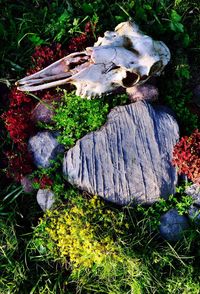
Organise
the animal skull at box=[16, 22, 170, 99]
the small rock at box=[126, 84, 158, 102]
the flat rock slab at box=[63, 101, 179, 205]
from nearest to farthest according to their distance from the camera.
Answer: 1. the animal skull at box=[16, 22, 170, 99]
2. the flat rock slab at box=[63, 101, 179, 205]
3. the small rock at box=[126, 84, 158, 102]

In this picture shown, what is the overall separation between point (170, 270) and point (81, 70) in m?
2.17

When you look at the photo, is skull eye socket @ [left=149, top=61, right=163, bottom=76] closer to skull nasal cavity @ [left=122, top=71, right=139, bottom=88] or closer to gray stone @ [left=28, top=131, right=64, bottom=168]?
skull nasal cavity @ [left=122, top=71, right=139, bottom=88]

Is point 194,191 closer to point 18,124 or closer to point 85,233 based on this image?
point 85,233

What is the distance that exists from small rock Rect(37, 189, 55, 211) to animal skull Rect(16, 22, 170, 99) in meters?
1.05

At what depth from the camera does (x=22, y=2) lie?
5.09m

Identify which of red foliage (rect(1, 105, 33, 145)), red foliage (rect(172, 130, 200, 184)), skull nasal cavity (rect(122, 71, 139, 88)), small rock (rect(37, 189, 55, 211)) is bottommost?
small rock (rect(37, 189, 55, 211))

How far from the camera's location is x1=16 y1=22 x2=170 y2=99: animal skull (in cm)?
421

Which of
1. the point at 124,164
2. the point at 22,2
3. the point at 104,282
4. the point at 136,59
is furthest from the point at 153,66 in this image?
the point at 104,282

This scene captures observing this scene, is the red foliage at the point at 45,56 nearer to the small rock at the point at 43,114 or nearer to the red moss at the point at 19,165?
the small rock at the point at 43,114

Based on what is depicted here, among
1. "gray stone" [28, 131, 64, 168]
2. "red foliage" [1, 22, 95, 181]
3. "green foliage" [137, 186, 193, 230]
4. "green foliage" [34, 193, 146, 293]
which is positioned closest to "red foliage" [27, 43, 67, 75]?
"red foliage" [1, 22, 95, 181]

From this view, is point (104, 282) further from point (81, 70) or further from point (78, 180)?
point (81, 70)

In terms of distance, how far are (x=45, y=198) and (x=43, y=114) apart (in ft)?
2.85

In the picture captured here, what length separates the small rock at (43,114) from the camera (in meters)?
4.63

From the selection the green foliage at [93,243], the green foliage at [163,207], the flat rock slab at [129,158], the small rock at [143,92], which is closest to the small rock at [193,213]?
the green foliage at [163,207]
